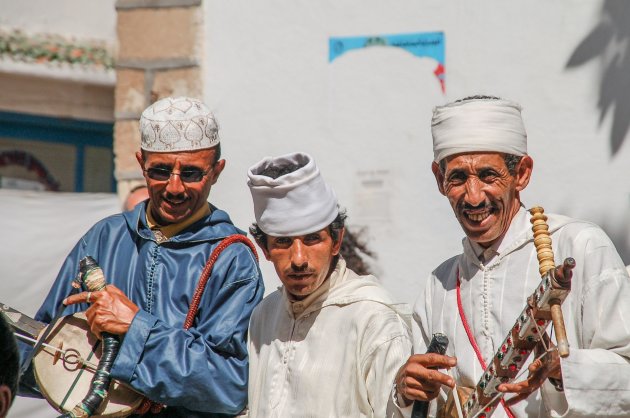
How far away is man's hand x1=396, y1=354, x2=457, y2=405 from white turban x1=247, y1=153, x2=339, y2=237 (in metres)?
0.69

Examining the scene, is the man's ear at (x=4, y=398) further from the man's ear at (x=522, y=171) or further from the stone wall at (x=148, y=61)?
the stone wall at (x=148, y=61)

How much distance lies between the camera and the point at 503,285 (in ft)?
12.7

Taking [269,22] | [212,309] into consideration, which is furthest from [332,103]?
[212,309]

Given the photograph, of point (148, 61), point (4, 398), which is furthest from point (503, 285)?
point (148, 61)

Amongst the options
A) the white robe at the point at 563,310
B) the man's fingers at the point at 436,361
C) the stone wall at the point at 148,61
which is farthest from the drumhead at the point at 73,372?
the stone wall at the point at 148,61

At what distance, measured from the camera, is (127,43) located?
715 centimetres

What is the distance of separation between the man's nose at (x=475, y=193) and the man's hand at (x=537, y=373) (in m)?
0.60

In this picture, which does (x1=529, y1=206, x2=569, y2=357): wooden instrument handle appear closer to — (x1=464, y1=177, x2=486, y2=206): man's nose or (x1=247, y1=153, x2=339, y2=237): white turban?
(x1=464, y1=177, x2=486, y2=206): man's nose

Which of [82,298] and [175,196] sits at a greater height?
[175,196]

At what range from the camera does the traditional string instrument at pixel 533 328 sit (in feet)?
10.4

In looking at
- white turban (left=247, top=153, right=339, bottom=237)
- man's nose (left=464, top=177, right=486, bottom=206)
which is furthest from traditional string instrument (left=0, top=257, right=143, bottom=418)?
man's nose (left=464, top=177, right=486, bottom=206)

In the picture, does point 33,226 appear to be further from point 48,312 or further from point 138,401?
point 138,401

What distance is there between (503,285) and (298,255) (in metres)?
0.68

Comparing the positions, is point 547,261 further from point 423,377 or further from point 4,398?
point 4,398
